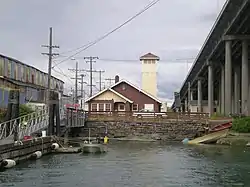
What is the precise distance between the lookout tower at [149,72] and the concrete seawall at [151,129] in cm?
4279

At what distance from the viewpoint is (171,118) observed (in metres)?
59.9

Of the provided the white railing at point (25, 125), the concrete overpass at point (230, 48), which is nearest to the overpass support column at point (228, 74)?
the concrete overpass at point (230, 48)

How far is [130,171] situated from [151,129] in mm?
32472

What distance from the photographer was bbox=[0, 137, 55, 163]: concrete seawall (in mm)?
26055

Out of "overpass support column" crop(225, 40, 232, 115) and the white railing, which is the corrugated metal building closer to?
the white railing

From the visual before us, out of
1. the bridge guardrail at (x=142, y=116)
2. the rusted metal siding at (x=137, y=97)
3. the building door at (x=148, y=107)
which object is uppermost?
the rusted metal siding at (x=137, y=97)

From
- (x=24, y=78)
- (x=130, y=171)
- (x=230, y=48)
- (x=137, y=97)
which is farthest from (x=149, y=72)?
(x=130, y=171)

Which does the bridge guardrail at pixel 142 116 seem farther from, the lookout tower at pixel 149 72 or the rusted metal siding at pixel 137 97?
the lookout tower at pixel 149 72

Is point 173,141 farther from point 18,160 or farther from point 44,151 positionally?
point 18,160

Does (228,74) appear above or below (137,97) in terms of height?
above

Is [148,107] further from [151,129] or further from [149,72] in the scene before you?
[149,72]

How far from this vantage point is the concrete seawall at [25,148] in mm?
26055

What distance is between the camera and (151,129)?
5803cm

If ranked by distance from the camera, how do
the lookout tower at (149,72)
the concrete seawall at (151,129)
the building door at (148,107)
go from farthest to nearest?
1. the lookout tower at (149,72)
2. the building door at (148,107)
3. the concrete seawall at (151,129)
